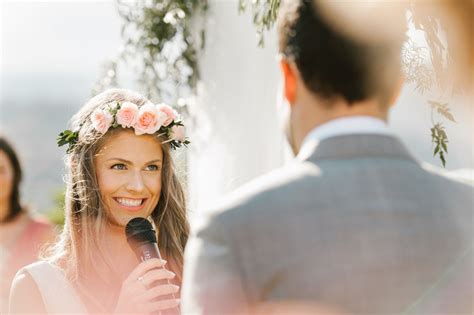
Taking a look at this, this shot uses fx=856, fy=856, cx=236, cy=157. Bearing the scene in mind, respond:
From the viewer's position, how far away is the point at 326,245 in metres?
1.47

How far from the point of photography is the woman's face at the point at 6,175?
18.0ft

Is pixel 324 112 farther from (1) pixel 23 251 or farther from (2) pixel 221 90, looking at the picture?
(2) pixel 221 90

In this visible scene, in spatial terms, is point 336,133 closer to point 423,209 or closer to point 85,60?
point 423,209

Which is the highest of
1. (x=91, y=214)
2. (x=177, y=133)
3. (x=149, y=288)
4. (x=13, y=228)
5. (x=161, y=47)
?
(x=161, y=47)

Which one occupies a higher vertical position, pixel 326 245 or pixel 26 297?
pixel 26 297

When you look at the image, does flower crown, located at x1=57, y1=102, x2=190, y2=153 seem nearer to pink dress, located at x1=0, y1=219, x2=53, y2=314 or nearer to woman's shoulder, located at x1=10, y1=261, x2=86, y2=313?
woman's shoulder, located at x1=10, y1=261, x2=86, y2=313

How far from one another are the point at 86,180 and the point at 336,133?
1557 mm

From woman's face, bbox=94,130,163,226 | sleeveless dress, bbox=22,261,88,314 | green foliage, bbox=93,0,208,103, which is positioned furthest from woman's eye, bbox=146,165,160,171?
green foliage, bbox=93,0,208,103

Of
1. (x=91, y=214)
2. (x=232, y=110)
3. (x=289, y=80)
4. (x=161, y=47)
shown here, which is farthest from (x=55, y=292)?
(x=161, y=47)

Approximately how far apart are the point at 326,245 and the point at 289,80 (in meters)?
0.31

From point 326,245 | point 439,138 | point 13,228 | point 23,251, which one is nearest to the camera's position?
point 326,245

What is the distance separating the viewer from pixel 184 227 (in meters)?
3.07

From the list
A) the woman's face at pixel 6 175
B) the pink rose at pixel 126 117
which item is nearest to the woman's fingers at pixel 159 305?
the pink rose at pixel 126 117

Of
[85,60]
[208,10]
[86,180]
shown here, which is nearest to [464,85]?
[86,180]
